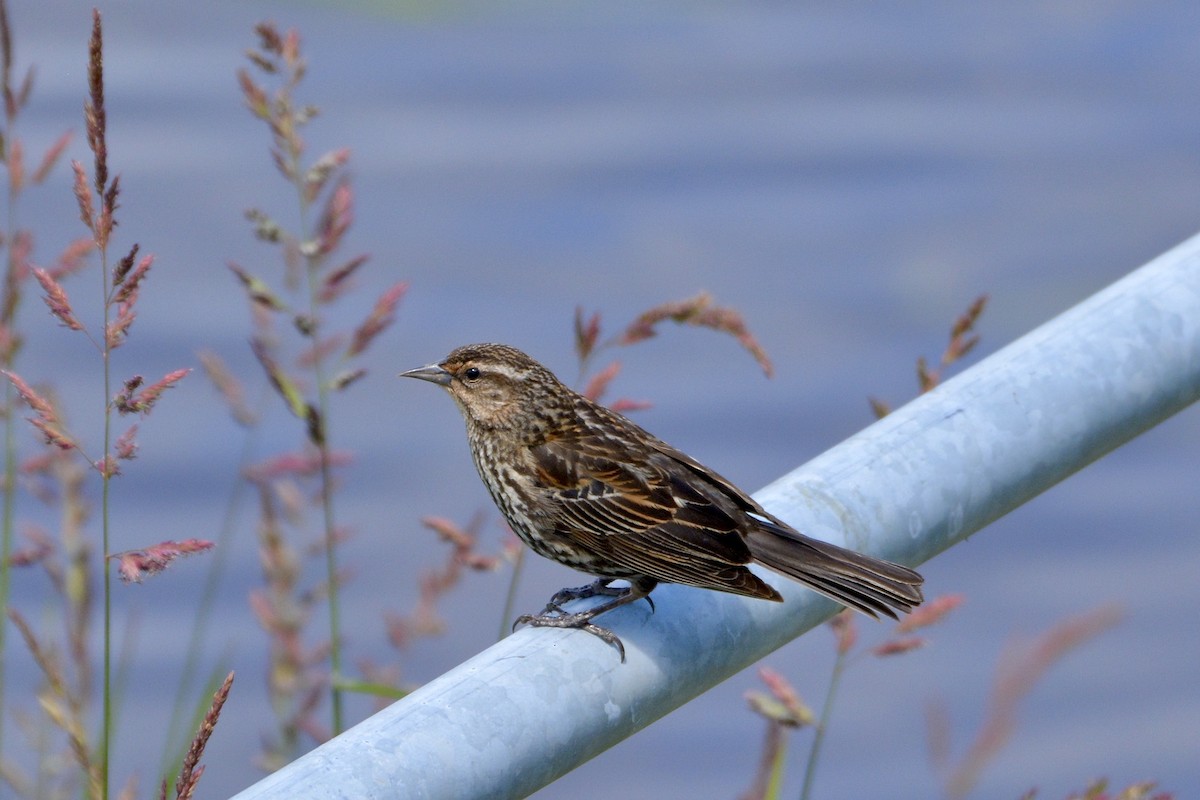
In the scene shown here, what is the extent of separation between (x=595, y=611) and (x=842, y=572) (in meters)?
0.43

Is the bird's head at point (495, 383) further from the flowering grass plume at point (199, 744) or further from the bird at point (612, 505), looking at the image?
the flowering grass plume at point (199, 744)

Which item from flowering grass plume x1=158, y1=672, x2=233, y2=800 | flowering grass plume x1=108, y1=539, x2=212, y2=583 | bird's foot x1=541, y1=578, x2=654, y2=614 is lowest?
flowering grass plume x1=158, y1=672, x2=233, y2=800

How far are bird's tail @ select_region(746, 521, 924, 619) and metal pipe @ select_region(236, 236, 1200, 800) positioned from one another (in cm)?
6

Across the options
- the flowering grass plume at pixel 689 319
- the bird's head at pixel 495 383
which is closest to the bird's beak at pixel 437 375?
the bird's head at pixel 495 383

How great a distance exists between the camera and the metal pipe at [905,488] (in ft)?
6.21

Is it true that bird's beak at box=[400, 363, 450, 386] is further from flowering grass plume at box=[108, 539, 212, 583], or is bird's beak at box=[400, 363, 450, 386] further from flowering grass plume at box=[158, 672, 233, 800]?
flowering grass plume at box=[158, 672, 233, 800]

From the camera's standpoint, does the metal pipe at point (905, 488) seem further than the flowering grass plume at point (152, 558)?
No

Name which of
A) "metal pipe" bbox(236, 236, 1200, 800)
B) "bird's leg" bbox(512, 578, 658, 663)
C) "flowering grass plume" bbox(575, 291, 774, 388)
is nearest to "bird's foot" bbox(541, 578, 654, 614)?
"bird's leg" bbox(512, 578, 658, 663)

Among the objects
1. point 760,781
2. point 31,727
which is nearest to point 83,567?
point 31,727

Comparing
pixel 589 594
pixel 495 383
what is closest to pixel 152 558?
pixel 589 594

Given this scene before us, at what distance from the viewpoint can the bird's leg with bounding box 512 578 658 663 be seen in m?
2.02

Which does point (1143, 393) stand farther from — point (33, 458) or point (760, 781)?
point (33, 458)

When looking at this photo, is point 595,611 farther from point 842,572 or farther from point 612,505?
point 612,505

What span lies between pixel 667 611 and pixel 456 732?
1.77 feet
